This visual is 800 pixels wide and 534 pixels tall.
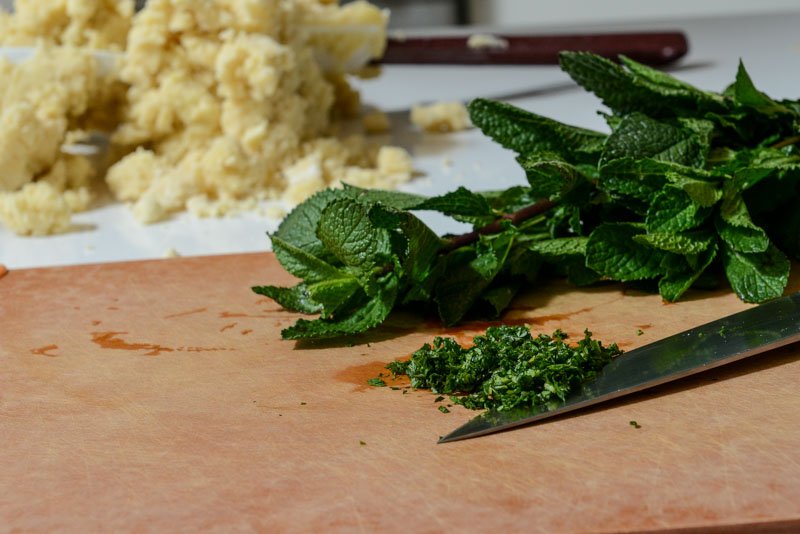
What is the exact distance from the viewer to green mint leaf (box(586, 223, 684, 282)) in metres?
1.20

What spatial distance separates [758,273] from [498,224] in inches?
11.7

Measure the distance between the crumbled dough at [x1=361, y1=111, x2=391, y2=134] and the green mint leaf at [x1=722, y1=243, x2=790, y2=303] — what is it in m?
1.23

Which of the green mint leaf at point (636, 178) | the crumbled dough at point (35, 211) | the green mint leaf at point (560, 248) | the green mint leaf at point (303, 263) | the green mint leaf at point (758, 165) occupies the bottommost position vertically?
the crumbled dough at point (35, 211)

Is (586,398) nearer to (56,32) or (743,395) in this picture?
(743,395)

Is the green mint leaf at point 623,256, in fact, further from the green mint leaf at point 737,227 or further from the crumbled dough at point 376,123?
the crumbled dough at point 376,123

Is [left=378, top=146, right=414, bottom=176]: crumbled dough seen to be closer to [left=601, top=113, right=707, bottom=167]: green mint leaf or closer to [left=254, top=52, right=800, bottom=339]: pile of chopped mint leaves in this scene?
[left=254, top=52, right=800, bottom=339]: pile of chopped mint leaves

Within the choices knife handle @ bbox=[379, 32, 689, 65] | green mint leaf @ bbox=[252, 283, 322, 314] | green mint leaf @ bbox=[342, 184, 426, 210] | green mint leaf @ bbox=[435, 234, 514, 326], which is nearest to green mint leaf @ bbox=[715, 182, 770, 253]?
green mint leaf @ bbox=[435, 234, 514, 326]

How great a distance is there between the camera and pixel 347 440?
0.91 m

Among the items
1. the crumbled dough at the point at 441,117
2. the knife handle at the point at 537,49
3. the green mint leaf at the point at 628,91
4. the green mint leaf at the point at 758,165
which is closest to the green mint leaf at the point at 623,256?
the green mint leaf at the point at 758,165

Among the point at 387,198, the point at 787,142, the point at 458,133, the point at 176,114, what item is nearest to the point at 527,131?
the point at 387,198

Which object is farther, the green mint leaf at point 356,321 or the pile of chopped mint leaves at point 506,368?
the green mint leaf at point 356,321

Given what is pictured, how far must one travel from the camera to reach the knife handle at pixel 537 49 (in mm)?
2670

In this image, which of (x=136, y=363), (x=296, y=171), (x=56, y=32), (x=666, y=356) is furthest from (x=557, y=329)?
(x=56, y=32)

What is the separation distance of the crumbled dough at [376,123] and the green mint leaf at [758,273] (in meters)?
1.23
